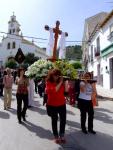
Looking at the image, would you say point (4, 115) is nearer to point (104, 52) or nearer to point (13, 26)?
point (104, 52)

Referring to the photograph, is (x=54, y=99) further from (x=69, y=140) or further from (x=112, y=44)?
(x=112, y=44)

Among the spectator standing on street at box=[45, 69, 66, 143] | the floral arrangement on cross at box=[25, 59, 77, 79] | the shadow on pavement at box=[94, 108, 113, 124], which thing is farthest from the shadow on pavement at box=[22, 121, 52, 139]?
the floral arrangement on cross at box=[25, 59, 77, 79]

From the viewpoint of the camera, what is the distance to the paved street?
722cm

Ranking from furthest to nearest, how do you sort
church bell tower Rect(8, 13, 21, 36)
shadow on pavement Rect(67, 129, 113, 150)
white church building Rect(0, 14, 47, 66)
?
white church building Rect(0, 14, 47, 66) → church bell tower Rect(8, 13, 21, 36) → shadow on pavement Rect(67, 129, 113, 150)

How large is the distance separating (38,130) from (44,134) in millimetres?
529

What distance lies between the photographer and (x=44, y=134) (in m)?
8.40

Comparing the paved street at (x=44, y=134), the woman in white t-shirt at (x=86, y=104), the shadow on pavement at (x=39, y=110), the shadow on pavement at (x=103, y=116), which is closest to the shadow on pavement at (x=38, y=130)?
the paved street at (x=44, y=134)

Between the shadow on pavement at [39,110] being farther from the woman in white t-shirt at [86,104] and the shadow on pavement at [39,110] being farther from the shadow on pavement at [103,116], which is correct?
the woman in white t-shirt at [86,104]

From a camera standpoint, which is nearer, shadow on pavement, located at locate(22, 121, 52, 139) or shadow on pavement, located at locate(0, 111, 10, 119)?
shadow on pavement, located at locate(22, 121, 52, 139)

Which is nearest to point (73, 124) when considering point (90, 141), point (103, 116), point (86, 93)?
point (86, 93)

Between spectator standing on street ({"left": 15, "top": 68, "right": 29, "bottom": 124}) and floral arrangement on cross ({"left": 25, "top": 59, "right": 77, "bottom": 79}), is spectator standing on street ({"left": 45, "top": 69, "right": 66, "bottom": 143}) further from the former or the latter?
floral arrangement on cross ({"left": 25, "top": 59, "right": 77, "bottom": 79})

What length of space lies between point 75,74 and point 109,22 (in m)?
11.2

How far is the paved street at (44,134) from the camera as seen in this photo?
7219 millimetres

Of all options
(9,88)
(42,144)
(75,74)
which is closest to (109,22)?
(75,74)
